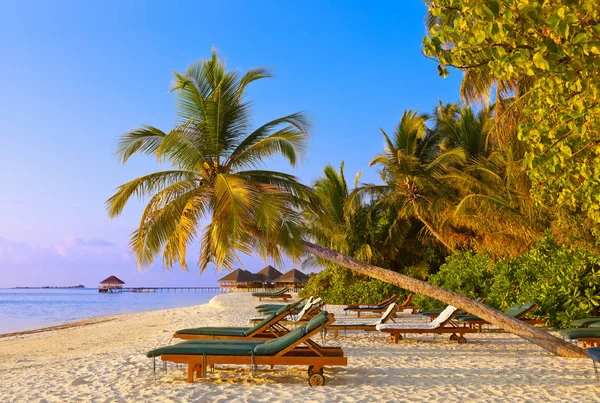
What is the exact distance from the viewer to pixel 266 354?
229 inches

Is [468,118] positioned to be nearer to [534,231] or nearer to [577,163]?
[534,231]

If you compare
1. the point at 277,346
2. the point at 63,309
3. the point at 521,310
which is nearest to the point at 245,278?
the point at 63,309

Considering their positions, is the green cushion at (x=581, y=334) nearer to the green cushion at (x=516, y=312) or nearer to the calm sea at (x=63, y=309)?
the green cushion at (x=516, y=312)

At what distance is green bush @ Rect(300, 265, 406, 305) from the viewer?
1964 centimetres

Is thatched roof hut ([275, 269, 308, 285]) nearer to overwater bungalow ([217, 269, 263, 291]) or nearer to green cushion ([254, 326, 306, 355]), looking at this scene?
overwater bungalow ([217, 269, 263, 291])

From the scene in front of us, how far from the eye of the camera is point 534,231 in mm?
13570

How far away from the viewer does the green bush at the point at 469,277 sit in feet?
48.9

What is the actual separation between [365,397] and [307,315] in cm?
593

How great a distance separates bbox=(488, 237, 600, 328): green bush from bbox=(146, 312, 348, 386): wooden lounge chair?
546cm

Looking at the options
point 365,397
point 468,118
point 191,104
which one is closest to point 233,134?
point 191,104

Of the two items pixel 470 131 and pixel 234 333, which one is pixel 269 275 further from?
pixel 234 333

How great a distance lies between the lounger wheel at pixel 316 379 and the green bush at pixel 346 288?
1287 centimetres

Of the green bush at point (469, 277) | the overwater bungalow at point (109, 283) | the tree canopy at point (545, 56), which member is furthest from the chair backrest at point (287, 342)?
the overwater bungalow at point (109, 283)

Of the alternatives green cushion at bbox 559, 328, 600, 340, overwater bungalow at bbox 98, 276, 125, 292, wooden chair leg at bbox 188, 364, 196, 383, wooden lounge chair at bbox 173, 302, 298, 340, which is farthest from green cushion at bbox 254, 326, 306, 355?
overwater bungalow at bbox 98, 276, 125, 292
